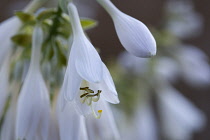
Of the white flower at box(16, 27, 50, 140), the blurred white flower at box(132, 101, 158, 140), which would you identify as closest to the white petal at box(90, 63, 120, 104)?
the white flower at box(16, 27, 50, 140)

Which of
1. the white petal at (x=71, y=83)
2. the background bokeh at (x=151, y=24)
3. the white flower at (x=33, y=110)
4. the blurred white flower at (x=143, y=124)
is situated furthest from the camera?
the background bokeh at (x=151, y=24)

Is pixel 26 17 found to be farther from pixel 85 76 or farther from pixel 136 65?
pixel 136 65

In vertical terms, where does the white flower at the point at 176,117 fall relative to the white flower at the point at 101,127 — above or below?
below

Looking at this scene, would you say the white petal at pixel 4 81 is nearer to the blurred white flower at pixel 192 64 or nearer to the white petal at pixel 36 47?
the white petal at pixel 36 47

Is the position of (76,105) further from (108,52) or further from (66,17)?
(108,52)

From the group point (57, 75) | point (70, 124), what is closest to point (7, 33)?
point (57, 75)

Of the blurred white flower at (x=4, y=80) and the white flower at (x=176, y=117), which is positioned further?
the white flower at (x=176, y=117)

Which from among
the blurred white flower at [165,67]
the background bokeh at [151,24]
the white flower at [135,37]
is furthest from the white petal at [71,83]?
the background bokeh at [151,24]
